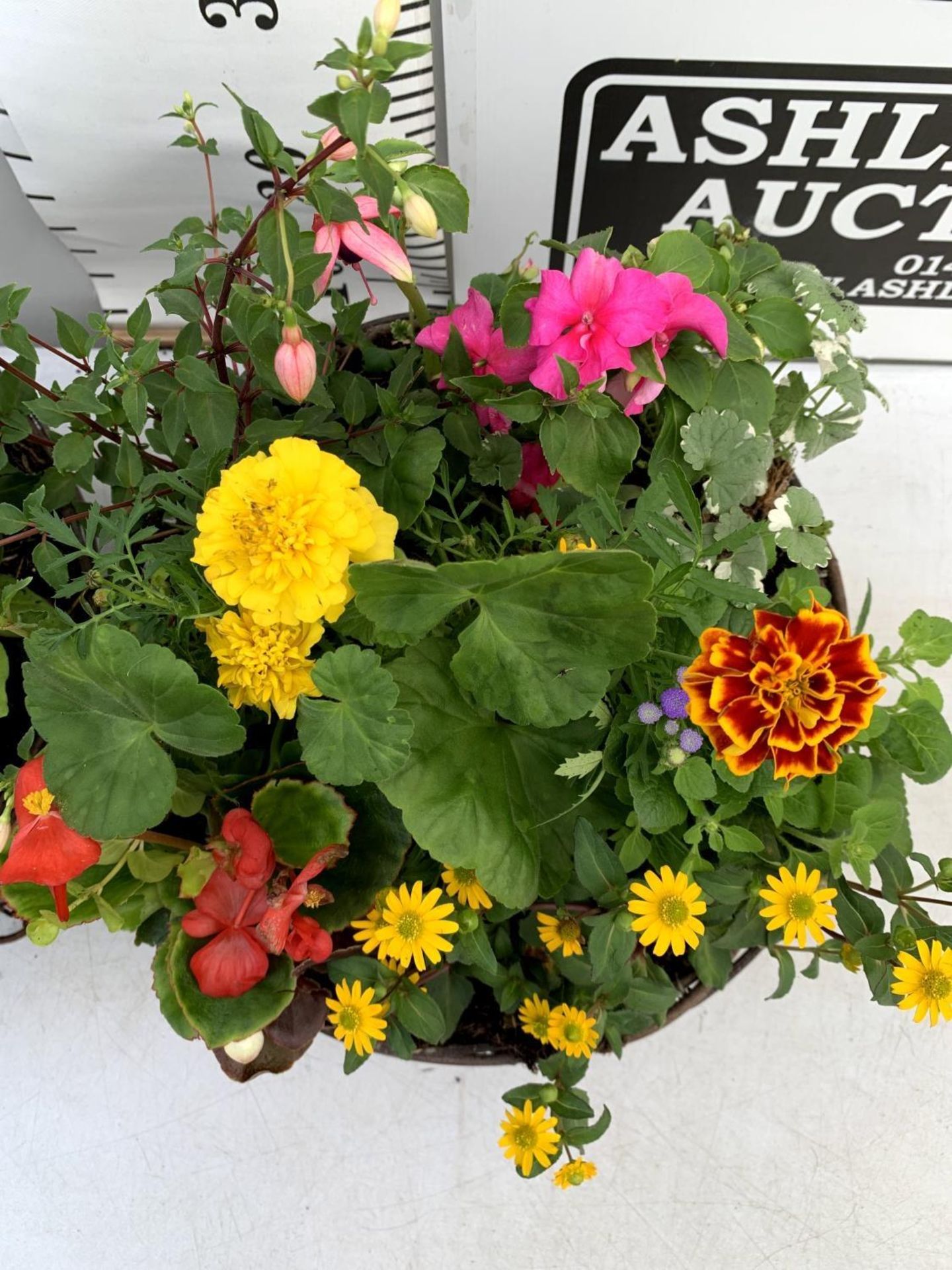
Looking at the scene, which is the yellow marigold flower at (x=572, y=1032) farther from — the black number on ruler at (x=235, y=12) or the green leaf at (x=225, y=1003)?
the black number on ruler at (x=235, y=12)

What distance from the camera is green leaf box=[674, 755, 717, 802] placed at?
0.56m

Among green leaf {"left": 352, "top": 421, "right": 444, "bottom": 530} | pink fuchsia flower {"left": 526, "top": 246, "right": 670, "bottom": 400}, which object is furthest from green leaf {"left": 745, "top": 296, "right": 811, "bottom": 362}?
green leaf {"left": 352, "top": 421, "right": 444, "bottom": 530}

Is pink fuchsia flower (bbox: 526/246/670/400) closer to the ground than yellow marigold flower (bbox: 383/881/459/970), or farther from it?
farther from it

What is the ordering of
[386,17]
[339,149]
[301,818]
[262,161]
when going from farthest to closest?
[262,161]
[301,818]
[339,149]
[386,17]

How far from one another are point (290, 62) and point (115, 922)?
2.28ft

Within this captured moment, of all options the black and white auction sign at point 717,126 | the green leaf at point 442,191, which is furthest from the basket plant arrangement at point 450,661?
the black and white auction sign at point 717,126

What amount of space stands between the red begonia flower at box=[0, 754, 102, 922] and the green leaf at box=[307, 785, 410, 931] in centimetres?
17

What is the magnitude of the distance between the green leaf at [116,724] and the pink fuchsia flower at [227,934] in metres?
0.07

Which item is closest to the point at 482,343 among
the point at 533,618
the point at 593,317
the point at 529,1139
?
the point at 593,317

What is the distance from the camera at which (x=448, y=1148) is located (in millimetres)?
887

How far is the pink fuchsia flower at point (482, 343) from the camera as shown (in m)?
0.65

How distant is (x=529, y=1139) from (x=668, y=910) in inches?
8.3

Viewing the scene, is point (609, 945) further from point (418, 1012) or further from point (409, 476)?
point (409, 476)

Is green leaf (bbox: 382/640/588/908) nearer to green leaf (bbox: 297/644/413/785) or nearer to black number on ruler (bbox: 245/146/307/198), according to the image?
green leaf (bbox: 297/644/413/785)
